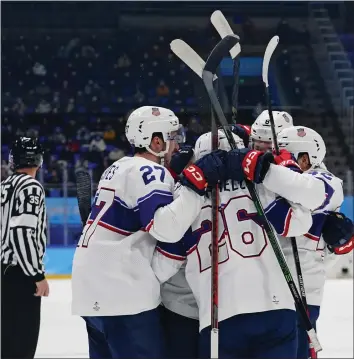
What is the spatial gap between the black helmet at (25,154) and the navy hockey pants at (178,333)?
2.90ft

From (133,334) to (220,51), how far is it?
0.71 m

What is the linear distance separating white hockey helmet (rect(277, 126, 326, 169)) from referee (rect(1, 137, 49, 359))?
0.89m

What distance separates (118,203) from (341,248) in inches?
27.9

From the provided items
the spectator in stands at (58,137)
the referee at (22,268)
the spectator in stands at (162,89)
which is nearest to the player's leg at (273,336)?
the referee at (22,268)

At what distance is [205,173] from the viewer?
156cm

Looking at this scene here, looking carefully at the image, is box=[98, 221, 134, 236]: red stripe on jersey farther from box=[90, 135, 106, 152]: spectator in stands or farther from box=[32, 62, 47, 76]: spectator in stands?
box=[32, 62, 47, 76]: spectator in stands

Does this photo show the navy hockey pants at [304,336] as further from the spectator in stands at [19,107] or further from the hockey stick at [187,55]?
the spectator in stands at [19,107]

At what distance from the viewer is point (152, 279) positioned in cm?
173

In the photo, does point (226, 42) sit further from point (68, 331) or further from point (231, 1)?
point (231, 1)

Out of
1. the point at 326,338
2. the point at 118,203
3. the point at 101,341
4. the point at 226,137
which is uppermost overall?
the point at 226,137

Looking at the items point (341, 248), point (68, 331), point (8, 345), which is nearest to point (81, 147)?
point (68, 331)

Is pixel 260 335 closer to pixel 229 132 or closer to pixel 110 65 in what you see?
pixel 229 132

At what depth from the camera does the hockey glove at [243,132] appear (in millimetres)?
1881

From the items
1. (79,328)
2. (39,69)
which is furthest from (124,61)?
(79,328)
